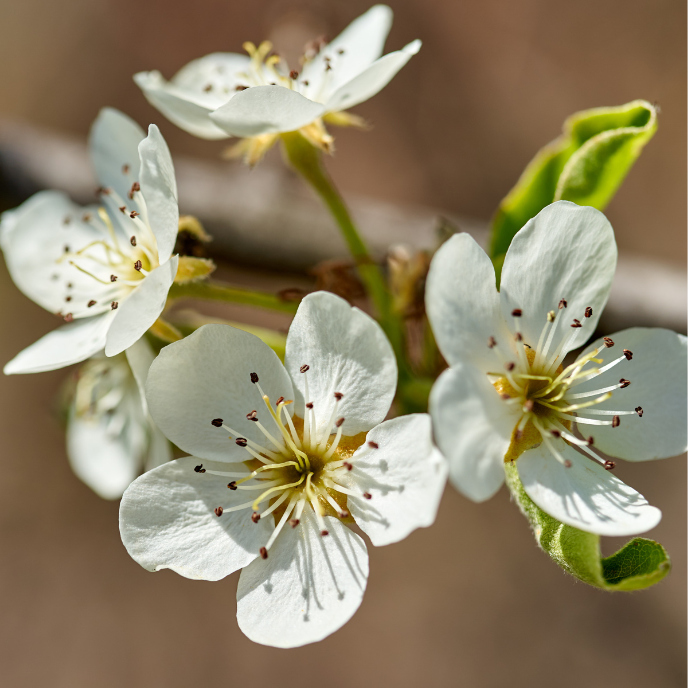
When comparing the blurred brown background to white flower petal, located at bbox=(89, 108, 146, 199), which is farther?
the blurred brown background

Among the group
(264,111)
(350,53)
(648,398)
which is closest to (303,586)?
(648,398)

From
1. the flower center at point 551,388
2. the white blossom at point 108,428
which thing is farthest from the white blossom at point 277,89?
the white blossom at point 108,428

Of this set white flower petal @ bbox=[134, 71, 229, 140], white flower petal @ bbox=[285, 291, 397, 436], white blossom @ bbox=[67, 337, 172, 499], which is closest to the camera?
white flower petal @ bbox=[285, 291, 397, 436]

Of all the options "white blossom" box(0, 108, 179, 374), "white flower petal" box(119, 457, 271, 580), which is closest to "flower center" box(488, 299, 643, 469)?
"white flower petal" box(119, 457, 271, 580)

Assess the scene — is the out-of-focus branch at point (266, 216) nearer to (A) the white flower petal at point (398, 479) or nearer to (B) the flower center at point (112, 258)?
(B) the flower center at point (112, 258)

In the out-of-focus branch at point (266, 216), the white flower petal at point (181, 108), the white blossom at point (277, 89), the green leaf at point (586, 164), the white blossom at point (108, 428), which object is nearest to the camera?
the white blossom at point (277, 89)

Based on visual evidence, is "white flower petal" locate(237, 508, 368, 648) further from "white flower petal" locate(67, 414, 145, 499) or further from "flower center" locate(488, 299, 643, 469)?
"white flower petal" locate(67, 414, 145, 499)

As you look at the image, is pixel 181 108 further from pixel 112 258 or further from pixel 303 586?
pixel 303 586
